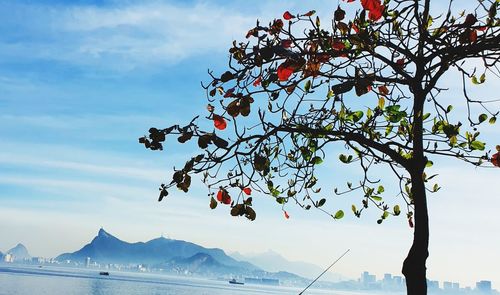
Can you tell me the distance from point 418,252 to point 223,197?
4.82ft

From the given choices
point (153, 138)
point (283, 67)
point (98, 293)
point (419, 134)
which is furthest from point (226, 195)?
point (98, 293)

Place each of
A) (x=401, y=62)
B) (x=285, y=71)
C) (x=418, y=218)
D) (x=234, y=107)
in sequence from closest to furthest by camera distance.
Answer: (x=285, y=71)
(x=234, y=107)
(x=418, y=218)
(x=401, y=62)

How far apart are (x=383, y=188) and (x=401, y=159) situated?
133cm

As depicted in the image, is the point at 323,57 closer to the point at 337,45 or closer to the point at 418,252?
the point at 337,45

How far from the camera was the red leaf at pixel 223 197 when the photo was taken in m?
3.97

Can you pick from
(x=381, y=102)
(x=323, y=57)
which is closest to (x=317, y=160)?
(x=381, y=102)

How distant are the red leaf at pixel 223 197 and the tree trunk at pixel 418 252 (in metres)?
1.36

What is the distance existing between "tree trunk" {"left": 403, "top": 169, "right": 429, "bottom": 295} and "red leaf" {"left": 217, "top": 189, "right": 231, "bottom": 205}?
4.45 feet

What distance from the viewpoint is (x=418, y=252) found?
3.66 meters

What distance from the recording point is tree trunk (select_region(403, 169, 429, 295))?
11.8 feet

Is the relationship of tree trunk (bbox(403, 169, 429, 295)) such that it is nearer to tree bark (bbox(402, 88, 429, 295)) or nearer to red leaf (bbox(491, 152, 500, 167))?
tree bark (bbox(402, 88, 429, 295))

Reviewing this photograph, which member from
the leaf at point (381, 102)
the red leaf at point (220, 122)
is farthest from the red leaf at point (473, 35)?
the red leaf at point (220, 122)

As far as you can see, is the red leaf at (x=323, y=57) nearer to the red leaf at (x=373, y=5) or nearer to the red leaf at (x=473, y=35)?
the red leaf at (x=373, y=5)

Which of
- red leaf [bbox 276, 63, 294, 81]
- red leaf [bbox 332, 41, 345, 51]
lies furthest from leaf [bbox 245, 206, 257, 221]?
red leaf [bbox 332, 41, 345, 51]
